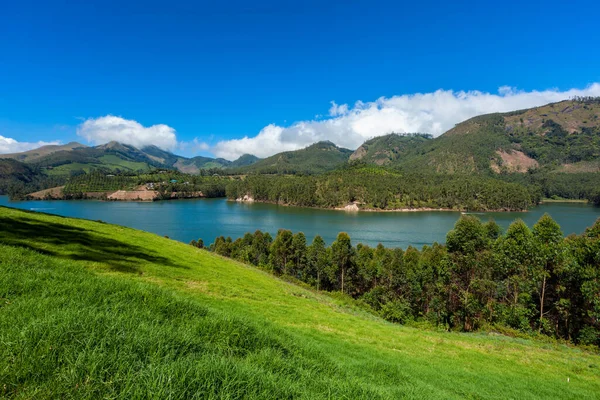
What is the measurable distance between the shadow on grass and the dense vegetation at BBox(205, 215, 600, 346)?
23.1 m

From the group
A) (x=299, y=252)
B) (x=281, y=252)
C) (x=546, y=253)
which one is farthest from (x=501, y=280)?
(x=281, y=252)

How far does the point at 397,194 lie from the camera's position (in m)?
174

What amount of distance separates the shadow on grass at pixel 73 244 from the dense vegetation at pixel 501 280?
23.1m

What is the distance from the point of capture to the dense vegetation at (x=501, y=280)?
85.1 ft

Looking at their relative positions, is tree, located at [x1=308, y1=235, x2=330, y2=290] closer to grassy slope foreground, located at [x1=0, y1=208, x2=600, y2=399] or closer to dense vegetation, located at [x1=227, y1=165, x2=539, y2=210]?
grassy slope foreground, located at [x1=0, y1=208, x2=600, y2=399]

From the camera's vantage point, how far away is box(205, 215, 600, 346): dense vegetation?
85.1ft

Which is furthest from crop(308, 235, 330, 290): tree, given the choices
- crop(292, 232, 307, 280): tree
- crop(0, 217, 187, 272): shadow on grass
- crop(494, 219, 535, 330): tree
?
crop(0, 217, 187, 272): shadow on grass

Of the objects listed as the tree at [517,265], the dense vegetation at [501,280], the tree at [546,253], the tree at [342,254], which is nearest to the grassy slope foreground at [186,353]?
the dense vegetation at [501,280]

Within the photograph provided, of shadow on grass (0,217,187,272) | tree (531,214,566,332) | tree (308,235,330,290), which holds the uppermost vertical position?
shadow on grass (0,217,187,272)

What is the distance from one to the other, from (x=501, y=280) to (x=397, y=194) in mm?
141023

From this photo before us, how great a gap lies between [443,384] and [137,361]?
320 inches

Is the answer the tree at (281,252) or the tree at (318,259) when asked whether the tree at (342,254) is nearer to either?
the tree at (318,259)

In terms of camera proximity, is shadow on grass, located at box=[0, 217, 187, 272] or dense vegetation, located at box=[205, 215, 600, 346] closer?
shadow on grass, located at box=[0, 217, 187, 272]

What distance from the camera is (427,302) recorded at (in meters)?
43.0
